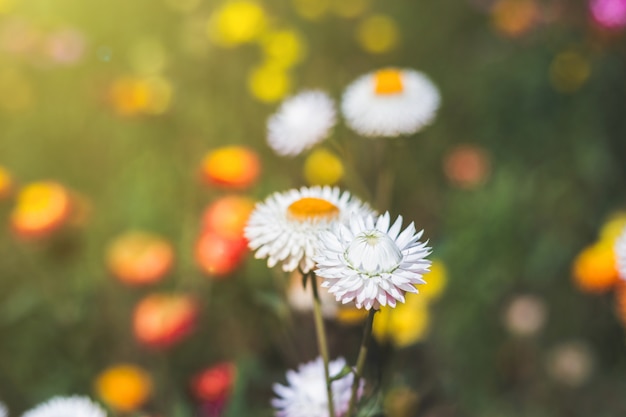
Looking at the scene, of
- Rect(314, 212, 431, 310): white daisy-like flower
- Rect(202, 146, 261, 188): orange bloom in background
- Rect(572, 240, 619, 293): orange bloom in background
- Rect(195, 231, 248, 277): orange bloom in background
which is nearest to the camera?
Rect(314, 212, 431, 310): white daisy-like flower

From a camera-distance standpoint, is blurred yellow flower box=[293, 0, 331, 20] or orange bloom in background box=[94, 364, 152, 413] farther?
blurred yellow flower box=[293, 0, 331, 20]

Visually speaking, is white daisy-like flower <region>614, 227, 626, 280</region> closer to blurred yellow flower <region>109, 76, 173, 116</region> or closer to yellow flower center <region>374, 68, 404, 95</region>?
yellow flower center <region>374, 68, 404, 95</region>

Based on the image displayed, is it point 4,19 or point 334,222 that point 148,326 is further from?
point 4,19

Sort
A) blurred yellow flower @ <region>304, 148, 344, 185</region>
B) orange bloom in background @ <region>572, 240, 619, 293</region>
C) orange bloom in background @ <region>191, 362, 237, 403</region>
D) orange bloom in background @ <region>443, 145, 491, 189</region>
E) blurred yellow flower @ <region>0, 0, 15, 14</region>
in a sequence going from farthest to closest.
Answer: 1. blurred yellow flower @ <region>0, 0, 15, 14</region>
2. orange bloom in background @ <region>443, 145, 491, 189</region>
3. blurred yellow flower @ <region>304, 148, 344, 185</region>
4. orange bloom in background @ <region>572, 240, 619, 293</region>
5. orange bloom in background @ <region>191, 362, 237, 403</region>

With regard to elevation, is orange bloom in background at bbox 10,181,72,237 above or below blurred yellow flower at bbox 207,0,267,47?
below

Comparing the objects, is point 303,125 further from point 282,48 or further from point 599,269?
point 282,48

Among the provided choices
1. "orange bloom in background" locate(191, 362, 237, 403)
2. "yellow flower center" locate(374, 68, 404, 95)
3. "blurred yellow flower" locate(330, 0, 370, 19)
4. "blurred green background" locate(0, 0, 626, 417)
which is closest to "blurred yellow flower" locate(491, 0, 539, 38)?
"blurred green background" locate(0, 0, 626, 417)

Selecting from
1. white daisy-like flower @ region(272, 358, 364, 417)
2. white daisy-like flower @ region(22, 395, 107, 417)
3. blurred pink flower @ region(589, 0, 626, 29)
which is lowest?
white daisy-like flower @ region(272, 358, 364, 417)

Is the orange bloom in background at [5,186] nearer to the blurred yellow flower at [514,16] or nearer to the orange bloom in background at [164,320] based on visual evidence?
the orange bloom in background at [164,320]
